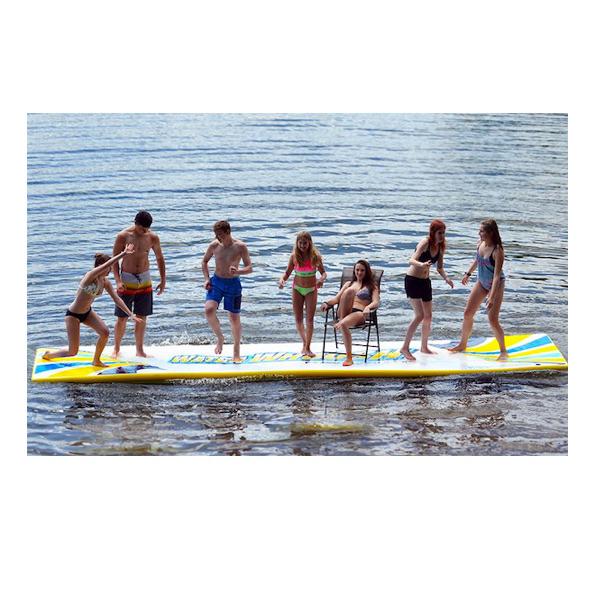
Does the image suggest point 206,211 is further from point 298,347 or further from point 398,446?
point 398,446

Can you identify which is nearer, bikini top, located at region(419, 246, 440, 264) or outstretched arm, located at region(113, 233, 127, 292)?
outstretched arm, located at region(113, 233, 127, 292)

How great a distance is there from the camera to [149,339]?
1421cm

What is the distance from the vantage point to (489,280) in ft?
42.9

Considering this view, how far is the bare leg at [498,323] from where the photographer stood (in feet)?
42.6

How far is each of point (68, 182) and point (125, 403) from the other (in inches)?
337

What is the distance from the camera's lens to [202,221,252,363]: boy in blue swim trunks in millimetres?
12758

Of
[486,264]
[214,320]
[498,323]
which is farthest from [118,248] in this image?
[498,323]

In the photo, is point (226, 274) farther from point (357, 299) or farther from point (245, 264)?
point (357, 299)

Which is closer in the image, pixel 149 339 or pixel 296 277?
pixel 296 277

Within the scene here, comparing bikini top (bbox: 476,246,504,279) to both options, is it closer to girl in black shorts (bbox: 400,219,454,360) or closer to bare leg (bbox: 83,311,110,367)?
girl in black shorts (bbox: 400,219,454,360)

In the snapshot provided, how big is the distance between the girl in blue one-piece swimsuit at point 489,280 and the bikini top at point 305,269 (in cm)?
166

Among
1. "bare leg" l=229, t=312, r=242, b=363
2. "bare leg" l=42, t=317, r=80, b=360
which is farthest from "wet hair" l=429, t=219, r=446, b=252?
"bare leg" l=42, t=317, r=80, b=360

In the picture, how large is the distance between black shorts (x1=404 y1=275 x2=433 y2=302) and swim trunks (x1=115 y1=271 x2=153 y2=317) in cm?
267

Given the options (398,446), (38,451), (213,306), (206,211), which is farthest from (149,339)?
(206,211)
